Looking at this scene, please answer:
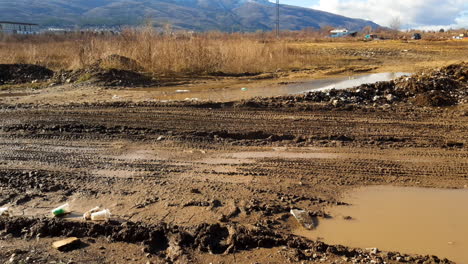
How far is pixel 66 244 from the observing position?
3664mm

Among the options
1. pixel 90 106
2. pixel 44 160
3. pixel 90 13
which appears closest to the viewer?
pixel 44 160

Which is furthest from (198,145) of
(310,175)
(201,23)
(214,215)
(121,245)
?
(201,23)

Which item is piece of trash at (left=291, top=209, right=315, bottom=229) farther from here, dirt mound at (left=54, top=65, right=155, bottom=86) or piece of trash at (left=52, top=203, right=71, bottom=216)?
dirt mound at (left=54, top=65, right=155, bottom=86)

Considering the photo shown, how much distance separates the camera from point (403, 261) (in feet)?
11.3

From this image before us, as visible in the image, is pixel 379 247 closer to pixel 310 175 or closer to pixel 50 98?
pixel 310 175

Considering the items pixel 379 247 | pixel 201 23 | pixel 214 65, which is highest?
pixel 201 23

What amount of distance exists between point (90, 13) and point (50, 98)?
16114cm

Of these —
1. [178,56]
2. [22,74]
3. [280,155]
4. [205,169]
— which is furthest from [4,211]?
[22,74]

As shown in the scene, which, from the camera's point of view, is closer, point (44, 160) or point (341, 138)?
point (44, 160)

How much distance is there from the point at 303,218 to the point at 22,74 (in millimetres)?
16145

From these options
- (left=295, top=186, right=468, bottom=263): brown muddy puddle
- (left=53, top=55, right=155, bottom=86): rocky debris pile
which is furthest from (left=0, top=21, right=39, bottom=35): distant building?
(left=295, top=186, right=468, bottom=263): brown muddy puddle

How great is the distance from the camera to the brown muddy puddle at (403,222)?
386 centimetres

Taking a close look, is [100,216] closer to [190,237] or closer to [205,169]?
[190,237]

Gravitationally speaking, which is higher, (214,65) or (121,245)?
(214,65)
